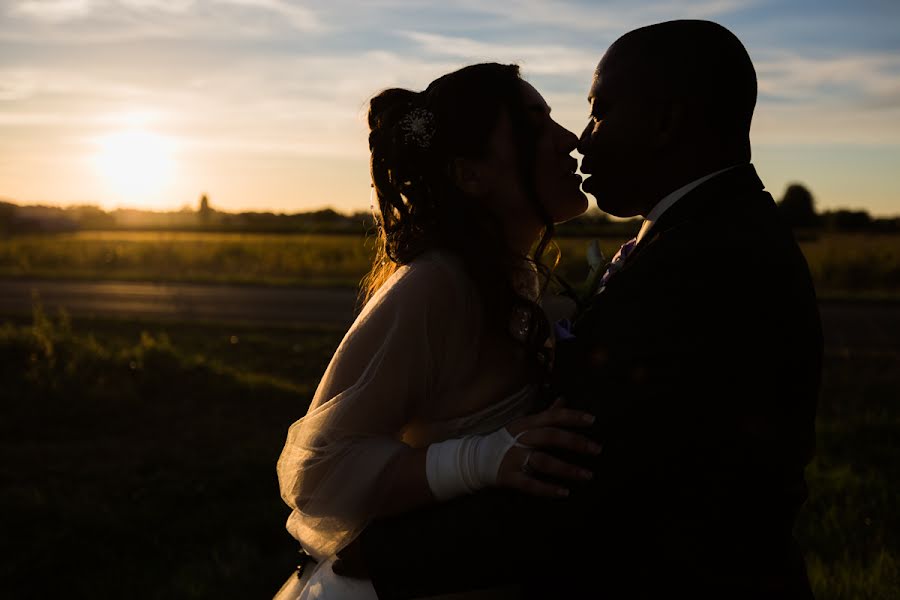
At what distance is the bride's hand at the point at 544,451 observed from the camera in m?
1.83

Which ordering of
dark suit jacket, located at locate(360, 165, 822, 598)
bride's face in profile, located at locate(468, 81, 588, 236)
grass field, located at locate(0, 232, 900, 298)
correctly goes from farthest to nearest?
grass field, located at locate(0, 232, 900, 298), bride's face in profile, located at locate(468, 81, 588, 236), dark suit jacket, located at locate(360, 165, 822, 598)

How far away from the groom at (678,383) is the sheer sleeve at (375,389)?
1.07 ft

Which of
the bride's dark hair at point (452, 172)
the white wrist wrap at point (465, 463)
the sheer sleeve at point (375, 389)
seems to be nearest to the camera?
the white wrist wrap at point (465, 463)

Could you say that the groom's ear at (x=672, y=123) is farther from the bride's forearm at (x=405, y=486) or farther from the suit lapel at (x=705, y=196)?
the bride's forearm at (x=405, y=486)

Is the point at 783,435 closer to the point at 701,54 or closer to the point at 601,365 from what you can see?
the point at 601,365

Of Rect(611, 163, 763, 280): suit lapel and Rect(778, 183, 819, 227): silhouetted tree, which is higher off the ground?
Rect(778, 183, 819, 227): silhouetted tree

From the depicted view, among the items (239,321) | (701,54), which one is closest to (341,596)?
(701,54)

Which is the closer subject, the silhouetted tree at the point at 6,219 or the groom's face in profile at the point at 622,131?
the groom's face in profile at the point at 622,131

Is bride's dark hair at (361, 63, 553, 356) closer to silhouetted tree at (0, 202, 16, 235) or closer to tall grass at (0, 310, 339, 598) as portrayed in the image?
tall grass at (0, 310, 339, 598)

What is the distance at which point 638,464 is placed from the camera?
179cm

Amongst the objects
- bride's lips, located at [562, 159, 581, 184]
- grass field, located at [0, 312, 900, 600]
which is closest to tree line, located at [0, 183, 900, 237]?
grass field, located at [0, 312, 900, 600]

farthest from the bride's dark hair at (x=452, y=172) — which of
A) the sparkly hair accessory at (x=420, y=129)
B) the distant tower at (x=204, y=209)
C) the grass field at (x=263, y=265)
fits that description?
the distant tower at (x=204, y=209)

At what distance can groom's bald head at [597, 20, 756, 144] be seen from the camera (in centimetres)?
200

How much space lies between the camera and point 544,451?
1.93 metres
